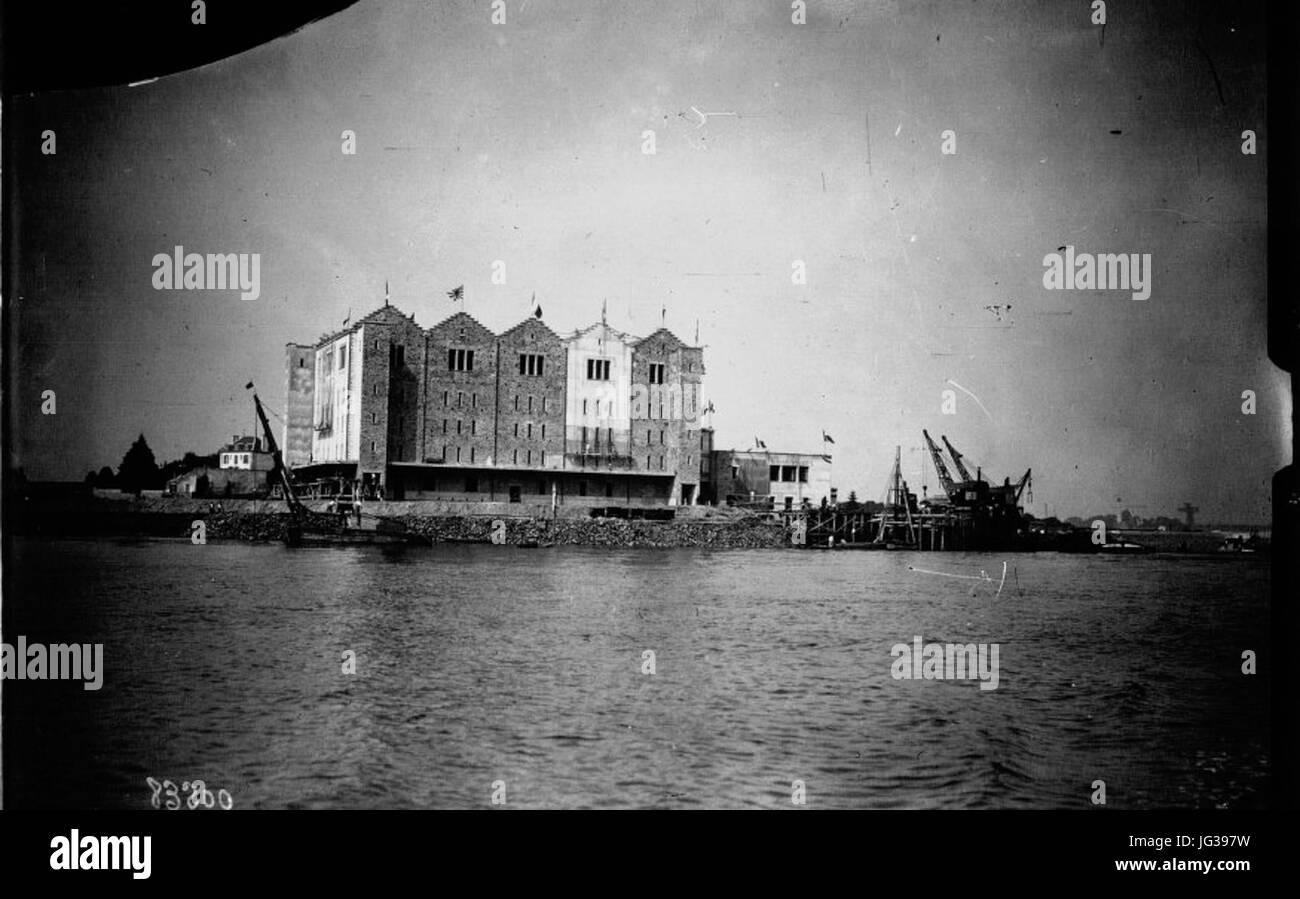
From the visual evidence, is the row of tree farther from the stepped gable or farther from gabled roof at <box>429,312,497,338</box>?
gabled roof at <box>429,312,497,338</box>

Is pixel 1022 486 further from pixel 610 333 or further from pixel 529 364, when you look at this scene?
pixel 529 364

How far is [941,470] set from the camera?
11.0 metres

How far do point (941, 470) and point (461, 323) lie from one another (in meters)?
5.06

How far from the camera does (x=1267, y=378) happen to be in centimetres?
735

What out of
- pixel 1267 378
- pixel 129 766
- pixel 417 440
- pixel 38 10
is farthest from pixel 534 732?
pixel 417 440

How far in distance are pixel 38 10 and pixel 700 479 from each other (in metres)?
12.2

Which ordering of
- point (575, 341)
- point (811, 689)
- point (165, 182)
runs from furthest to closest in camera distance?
point (575, 341) → point (811, 689) → point (165, 182)

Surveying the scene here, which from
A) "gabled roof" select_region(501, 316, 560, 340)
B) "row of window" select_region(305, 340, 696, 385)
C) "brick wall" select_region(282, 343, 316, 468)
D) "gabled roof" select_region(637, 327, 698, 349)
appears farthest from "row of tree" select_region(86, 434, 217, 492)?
"gabled roof" select_region(637, 327, 698, 349)

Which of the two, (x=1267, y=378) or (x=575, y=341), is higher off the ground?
(x=575, y=341)

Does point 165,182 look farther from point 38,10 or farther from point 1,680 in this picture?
point 1,680

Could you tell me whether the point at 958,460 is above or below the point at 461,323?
below

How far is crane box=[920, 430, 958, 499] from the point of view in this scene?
928 cm

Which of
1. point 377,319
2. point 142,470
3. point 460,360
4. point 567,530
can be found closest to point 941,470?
point 460,360

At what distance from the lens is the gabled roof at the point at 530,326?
9.79 meters
